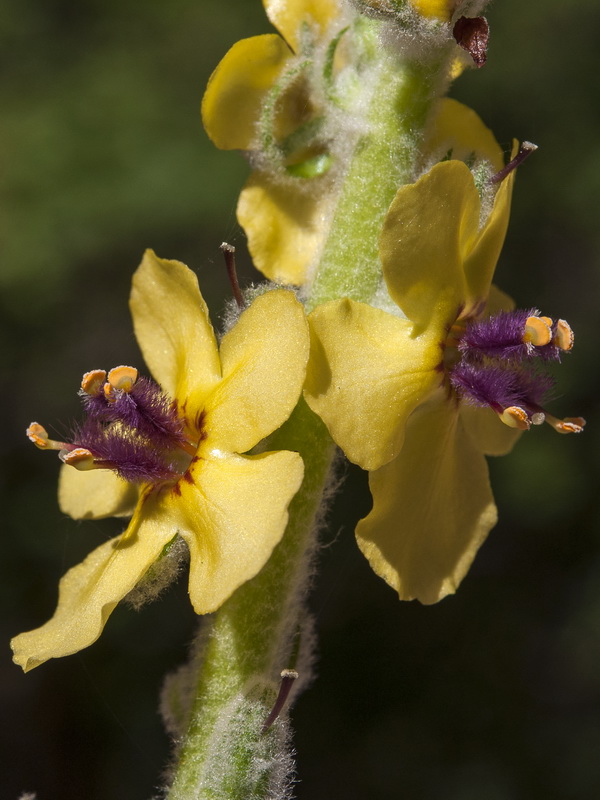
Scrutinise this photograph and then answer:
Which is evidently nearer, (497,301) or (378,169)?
(378,169)

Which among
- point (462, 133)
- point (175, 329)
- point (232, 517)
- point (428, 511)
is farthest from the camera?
point (462, 133)

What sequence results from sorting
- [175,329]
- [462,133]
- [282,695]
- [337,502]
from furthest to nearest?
1. [337,502]
2. [462,133]
3. [175,329]
4. [282,695]

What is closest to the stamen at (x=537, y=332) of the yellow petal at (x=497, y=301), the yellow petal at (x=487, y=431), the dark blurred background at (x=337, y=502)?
the yellow petal at (x=487, y=431)

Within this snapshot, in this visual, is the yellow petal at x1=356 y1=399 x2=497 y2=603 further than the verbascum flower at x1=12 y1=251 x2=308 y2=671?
Yes

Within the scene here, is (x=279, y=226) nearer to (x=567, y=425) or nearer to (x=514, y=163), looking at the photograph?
(x=514, y=163)

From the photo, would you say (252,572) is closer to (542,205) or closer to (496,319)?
(496,319)

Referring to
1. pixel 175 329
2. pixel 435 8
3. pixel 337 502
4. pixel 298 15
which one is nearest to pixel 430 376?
pixel 175 329

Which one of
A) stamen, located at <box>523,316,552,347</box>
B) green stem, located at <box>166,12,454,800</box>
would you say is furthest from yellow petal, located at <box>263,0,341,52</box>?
stamen, located at <box>523,316,552,347</box>

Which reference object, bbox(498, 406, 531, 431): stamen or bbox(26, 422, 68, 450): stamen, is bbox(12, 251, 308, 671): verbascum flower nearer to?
bbox(26, 422, 68, 450): stamen
